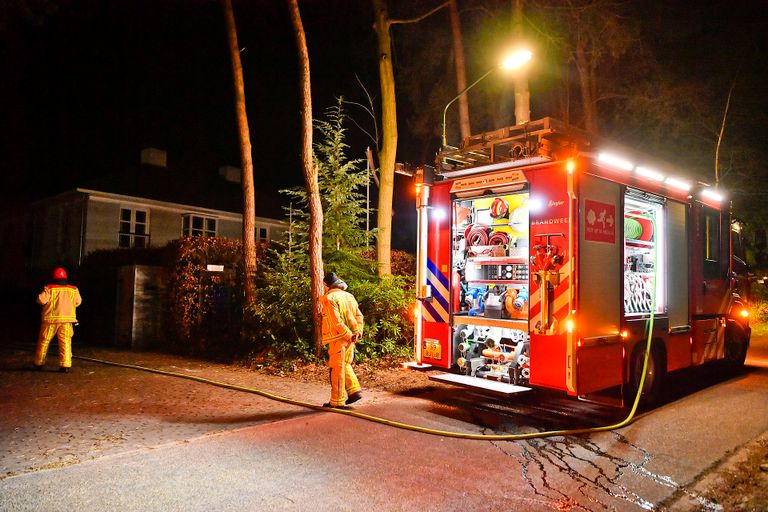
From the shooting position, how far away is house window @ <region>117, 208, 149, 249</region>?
835 inches

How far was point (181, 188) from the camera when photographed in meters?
24.0

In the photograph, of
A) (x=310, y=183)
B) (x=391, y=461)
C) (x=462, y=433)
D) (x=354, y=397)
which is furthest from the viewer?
(x=310, y=183)

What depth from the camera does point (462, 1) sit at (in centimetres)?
1482

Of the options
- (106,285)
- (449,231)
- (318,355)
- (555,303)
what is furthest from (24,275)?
(555,303)

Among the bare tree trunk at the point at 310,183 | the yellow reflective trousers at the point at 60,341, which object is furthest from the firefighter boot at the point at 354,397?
the yellow reflective trousers at the point at 60,341

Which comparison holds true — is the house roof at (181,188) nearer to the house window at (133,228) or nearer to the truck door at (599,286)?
the house window at (133,228)

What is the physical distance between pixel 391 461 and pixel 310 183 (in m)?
5.94

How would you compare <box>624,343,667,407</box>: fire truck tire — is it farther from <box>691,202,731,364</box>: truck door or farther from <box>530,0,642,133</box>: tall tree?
<box>530,0,642,133</box>: tall tree

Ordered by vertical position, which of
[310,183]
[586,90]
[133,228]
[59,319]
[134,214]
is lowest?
[59,319]

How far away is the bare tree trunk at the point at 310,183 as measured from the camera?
9688 millimetres

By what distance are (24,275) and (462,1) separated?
2285cm

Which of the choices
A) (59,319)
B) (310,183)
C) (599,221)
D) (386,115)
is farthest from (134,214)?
(599,221)

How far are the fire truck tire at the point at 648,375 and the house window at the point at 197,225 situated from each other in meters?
19.8

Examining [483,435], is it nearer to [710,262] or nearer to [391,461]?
[391,461]
